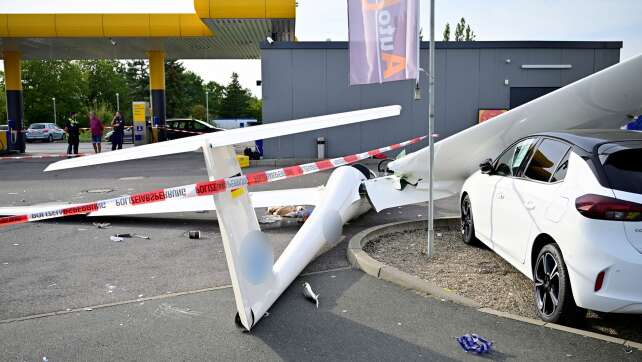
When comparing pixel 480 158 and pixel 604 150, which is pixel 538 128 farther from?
pixel 604 150

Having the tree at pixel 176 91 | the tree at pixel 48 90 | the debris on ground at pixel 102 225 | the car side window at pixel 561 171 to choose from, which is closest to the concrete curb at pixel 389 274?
the car side window at pixel 561 171

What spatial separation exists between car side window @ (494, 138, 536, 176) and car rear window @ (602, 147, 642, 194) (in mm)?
1268

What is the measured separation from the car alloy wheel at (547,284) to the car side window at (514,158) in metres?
1.22

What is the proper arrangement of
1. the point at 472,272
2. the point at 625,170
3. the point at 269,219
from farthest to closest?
the point at 269,219 → the point at 472,272 → the point at 625,170

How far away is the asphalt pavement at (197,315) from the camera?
3.75 metres

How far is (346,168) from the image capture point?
7.63 m

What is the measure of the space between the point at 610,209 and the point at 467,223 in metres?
3.05

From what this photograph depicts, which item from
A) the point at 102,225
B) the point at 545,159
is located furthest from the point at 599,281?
the point at 102,225

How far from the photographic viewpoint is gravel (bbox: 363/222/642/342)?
4184 millimetres

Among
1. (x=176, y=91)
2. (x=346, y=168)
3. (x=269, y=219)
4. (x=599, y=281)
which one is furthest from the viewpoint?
(x=176, y=91)

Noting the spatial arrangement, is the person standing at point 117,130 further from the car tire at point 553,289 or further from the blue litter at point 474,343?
the blue litter at point 474,343

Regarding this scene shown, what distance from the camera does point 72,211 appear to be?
12.9 ft

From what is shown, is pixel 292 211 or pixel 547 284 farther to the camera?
pixel 292 211

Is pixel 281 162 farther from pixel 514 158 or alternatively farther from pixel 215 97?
pixel 215 97
